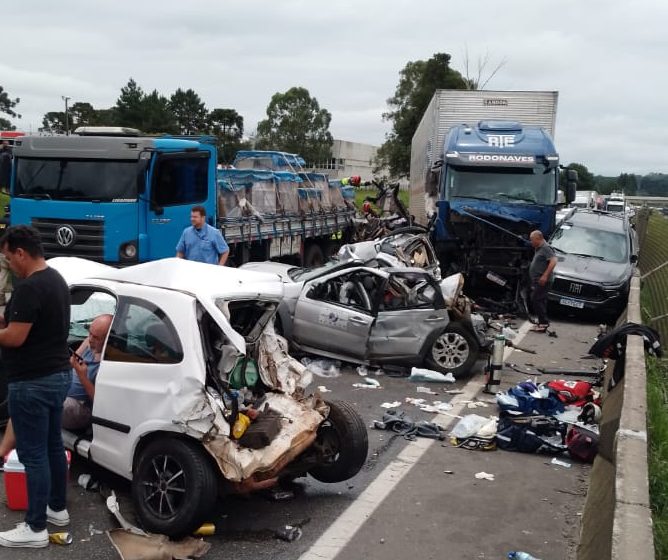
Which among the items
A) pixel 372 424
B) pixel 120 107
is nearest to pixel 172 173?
pixel 372 424

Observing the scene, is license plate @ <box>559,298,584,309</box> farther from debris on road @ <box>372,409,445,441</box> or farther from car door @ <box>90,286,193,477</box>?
car door @ <box>90,286,193,477</box>

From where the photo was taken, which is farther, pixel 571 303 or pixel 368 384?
pixel 571 303

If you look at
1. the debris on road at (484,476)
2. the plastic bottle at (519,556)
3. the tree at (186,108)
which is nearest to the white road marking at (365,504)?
the debris on road at (484,476)

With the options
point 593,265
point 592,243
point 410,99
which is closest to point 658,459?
point 593,265

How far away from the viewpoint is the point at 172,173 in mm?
11172

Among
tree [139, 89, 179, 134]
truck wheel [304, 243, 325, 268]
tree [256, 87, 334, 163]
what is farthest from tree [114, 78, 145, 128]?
truck wheel [304, 243, 325, 268]

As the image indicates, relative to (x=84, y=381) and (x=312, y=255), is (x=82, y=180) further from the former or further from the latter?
(x=312, y=255)

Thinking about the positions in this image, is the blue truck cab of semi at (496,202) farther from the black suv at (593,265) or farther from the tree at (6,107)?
the tree at (6,107)

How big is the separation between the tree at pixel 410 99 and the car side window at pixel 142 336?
53.0m

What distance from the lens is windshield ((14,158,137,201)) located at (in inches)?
423

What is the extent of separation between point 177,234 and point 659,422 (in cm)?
749

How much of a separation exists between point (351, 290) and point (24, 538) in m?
5.82

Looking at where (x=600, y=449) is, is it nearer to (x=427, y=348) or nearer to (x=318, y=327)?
(x=427, y=348)

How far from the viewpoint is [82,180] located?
10828 mm
